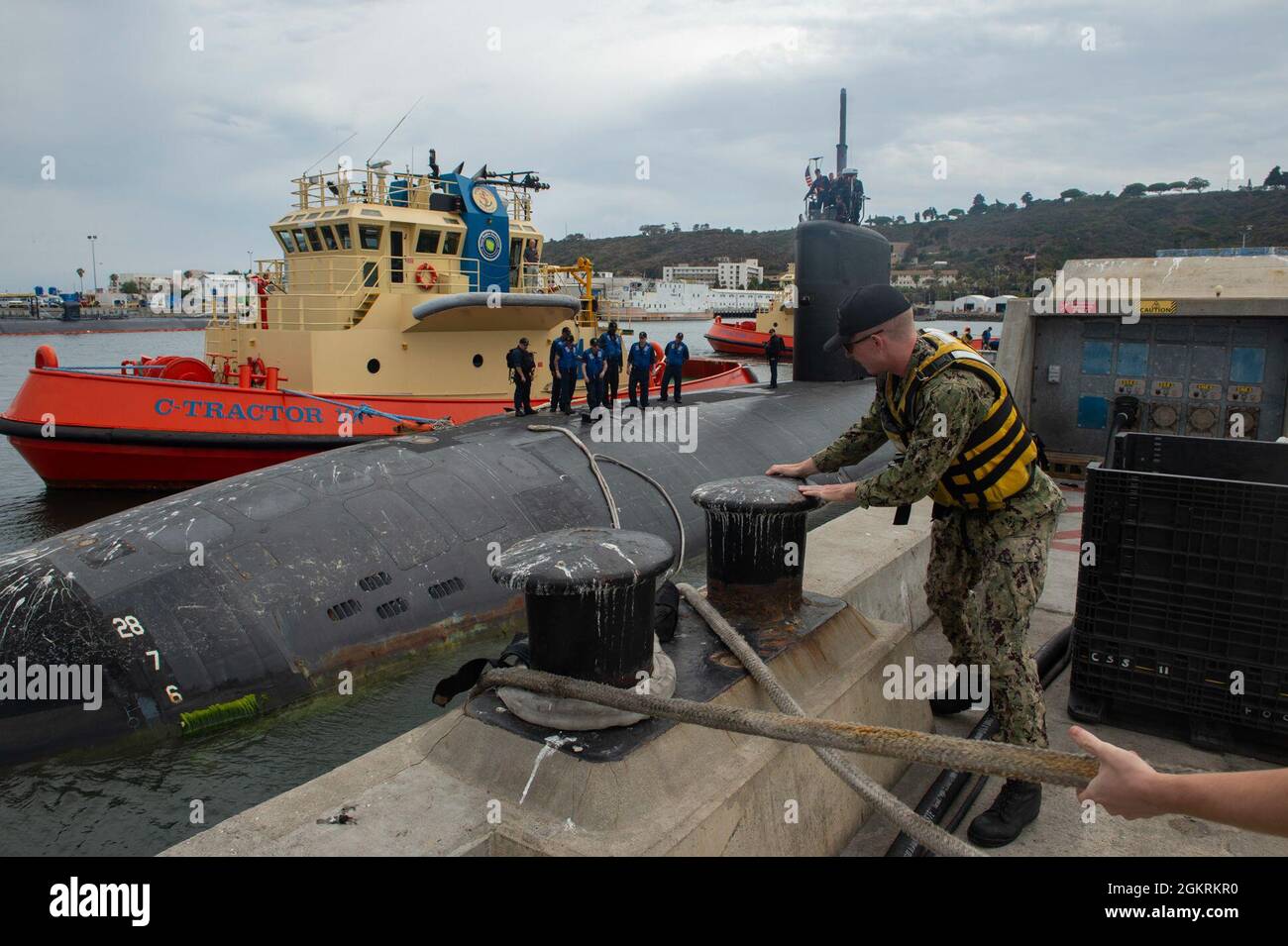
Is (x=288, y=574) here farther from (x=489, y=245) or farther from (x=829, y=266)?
(x=489, y=245)

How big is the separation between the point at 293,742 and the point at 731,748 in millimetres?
4561

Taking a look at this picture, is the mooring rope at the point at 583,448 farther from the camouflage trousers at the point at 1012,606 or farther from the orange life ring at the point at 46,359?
the orange life ring at the point at 46,359

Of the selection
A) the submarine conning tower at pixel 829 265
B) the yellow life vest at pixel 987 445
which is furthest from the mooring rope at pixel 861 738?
the submarine conning tower at pixel 829 265

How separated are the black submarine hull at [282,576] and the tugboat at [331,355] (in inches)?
227

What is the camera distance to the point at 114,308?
124 m

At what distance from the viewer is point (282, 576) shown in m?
7.26

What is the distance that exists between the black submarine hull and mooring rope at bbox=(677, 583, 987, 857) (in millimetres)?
3964

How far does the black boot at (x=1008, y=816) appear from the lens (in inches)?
147

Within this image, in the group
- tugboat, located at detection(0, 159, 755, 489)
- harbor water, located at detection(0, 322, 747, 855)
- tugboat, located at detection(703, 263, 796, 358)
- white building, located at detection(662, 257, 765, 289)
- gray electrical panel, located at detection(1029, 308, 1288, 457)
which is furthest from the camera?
white building, located at detection(662, 257, 765, 289)

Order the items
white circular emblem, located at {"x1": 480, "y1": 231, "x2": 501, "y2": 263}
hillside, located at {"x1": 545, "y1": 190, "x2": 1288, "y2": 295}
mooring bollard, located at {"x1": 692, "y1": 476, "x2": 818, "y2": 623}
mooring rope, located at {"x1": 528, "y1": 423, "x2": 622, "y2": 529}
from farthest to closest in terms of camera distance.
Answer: hillside, located at {"x1": 545, "y1": 190, "x2": 1288, "y2": 295} < white circular emblem, located at {"x1": 480, "y1": 231, "x2": 501, "y2": 263} < mooring rope, located at {"x1": 528, "y1": 423, "x2": 622, "y2": 529} < mooring bollard, located at {"x1": 692, "y1": 476, "x2": 818, "y2": 623}

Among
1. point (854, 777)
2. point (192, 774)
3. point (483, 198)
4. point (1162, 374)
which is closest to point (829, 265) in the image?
point (1162, 374)

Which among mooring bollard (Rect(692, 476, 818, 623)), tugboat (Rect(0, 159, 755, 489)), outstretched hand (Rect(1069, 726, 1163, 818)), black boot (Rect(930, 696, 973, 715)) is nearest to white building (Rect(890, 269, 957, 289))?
tugboat (Rect(0, 159, 755, 489))

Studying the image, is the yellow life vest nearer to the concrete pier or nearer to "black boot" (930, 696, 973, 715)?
the concrete pier

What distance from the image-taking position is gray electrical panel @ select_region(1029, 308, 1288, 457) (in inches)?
359
